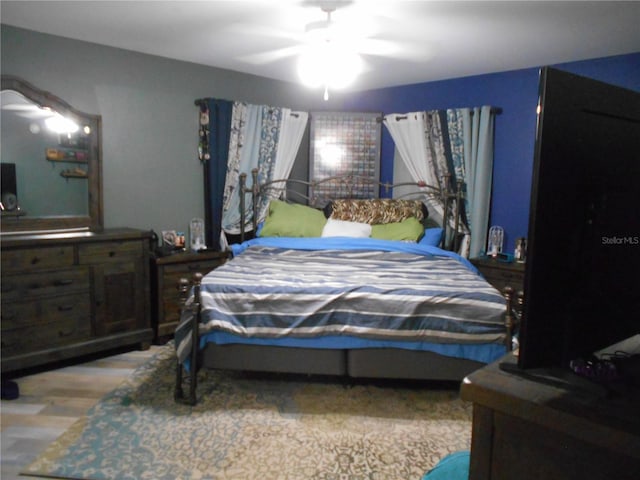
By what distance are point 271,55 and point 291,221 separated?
1.55 metres

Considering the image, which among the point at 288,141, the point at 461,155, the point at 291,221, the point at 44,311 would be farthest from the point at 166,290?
the point at 461,155

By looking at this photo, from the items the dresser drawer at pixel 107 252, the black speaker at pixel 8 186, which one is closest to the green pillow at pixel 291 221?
the dresser drawer at pixel 107 252

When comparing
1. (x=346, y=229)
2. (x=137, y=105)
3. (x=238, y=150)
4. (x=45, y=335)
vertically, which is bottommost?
Result: (x=45, y=335)

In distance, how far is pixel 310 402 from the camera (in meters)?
2.74

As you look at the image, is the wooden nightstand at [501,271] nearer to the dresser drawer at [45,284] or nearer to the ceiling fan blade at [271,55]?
the ceiling fan blade at [271,55]

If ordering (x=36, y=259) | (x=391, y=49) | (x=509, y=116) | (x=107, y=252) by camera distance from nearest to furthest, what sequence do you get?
(x=36, y=259) → (x=107, y=252) → (x=391, y=49) → (x=509, y=116)

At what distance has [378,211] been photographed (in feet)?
14.9

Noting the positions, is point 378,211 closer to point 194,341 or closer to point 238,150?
point 238,150

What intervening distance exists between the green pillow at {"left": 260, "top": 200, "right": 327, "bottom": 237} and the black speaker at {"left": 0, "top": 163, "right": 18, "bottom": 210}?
2.05 m

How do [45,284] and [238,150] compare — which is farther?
[238,150]

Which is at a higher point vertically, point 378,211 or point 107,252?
point 378,211

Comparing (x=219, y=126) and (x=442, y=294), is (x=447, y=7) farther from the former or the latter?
(x=219, y=126)

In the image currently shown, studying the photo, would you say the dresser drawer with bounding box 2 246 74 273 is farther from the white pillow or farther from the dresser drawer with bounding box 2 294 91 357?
the white pillow

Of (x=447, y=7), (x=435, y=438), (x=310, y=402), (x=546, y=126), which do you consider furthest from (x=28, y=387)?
(x=447, y=7)
